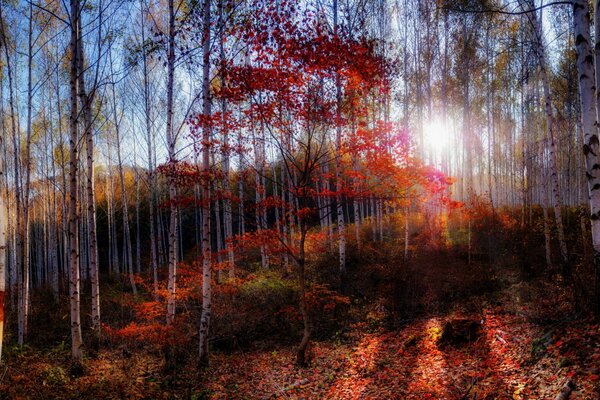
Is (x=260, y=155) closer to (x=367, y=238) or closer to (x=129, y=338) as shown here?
(x=367, y=238)

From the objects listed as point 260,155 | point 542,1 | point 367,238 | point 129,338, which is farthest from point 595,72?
point 367,238

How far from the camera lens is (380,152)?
28.1 feet

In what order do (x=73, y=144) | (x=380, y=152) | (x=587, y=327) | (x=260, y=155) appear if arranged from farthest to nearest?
(x=260, y=155), (x=380, y=152), (x=73, y=144), (x=587, y=327)

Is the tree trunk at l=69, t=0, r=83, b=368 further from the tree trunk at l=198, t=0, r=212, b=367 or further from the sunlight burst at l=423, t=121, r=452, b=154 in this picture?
the sunlight burst at l=423, t=121, r=452, b=154

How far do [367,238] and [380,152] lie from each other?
10.3 m

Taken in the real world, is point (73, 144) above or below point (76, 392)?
above

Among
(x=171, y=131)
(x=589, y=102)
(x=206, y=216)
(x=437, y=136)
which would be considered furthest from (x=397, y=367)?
(x=437, y=136)

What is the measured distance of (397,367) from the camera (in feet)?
22.9

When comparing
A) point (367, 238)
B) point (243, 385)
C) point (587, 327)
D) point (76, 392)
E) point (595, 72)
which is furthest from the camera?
point (367, 238)

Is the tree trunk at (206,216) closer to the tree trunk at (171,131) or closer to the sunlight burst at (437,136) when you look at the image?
the tree trunk at (171,131)

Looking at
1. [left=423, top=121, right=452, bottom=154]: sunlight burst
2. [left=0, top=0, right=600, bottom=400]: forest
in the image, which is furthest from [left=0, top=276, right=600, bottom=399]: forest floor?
[left=423, top=121, right=452, bottom=154]: sunlight burst

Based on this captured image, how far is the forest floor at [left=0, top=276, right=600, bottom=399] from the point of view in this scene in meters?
4.91

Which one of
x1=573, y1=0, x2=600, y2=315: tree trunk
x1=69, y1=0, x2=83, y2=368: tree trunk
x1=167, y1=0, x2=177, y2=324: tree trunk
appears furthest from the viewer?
x1=167, y1=0, x2=177, y2=324: tree trunk

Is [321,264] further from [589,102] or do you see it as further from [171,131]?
[589,102]
